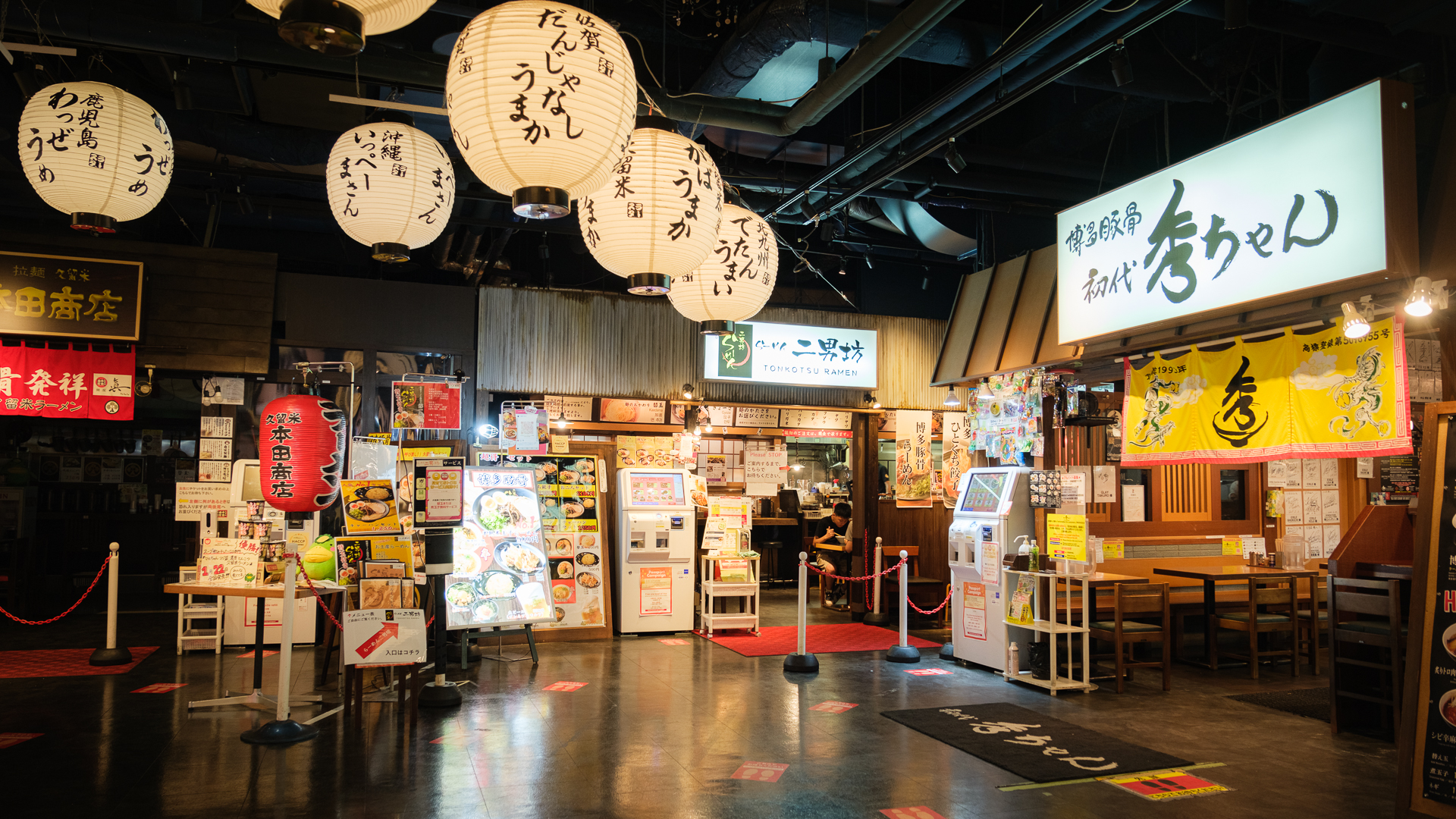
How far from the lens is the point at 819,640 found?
9.19 meters

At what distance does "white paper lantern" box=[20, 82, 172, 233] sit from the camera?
4.52m

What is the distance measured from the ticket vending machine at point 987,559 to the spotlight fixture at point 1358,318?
3212 mm

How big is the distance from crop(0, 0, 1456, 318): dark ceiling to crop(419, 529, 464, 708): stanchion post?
10.1 feet

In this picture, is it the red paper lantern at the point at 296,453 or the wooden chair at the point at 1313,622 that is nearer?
the red paper lantern at the point at 296,453

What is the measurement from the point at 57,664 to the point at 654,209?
22.9 feet

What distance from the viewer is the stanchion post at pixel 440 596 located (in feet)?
20.5

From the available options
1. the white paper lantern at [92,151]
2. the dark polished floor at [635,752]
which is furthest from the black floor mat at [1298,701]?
the white paper lantern at [92,151]

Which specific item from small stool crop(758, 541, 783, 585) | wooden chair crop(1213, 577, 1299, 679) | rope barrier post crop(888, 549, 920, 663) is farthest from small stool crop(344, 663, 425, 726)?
small stool crop(758, 541, 783, 585)

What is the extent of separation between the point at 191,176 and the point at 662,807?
7885 mm

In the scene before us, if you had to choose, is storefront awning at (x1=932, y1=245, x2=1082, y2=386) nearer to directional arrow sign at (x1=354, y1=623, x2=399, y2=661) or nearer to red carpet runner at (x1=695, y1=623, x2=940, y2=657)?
red carpet runner at (x1=695, y1=623, x2=940, y2=657)

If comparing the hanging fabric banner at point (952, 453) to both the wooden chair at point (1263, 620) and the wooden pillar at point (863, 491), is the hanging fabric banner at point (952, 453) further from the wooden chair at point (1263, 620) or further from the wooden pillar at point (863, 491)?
the wooden chair at point (1263, 620)

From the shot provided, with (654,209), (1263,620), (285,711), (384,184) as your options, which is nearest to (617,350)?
(285,711)

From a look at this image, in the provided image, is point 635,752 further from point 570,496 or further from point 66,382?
point 66,382

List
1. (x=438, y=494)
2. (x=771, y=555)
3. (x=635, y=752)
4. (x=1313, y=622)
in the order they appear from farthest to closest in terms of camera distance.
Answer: (x=771, y=555) < (x=1313, y=622) < (x=438, y=494) < (x=635, y=752)
